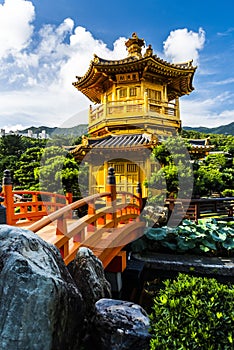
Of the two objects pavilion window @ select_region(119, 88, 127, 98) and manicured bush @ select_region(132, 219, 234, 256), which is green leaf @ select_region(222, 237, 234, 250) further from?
pavilion window @ select_region(119, 88, 127, 98)

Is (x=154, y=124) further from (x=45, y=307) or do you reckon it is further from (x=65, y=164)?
(x=45, y=307)

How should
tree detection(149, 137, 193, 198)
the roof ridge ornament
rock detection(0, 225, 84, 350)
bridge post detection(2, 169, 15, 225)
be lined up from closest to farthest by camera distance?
1. rock detection(0, 225, 84, 350)
2. bridge post detection(2, 169, 15, 225)
3. tree detection(149, 137, 193, 198)
4. the roof ridge ornament

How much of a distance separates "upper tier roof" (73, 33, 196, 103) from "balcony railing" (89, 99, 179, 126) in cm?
131

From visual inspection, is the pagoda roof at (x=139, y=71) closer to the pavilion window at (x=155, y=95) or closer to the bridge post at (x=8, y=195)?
the pavilion window at (x=155, y=95)

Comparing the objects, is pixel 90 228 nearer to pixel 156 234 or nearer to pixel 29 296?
pixel 29 296

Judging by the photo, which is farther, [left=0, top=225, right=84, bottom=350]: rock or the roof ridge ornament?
the roof ridge ornament

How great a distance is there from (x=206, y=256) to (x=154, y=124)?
6652 millimetres

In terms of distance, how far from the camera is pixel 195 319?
77.8 inches

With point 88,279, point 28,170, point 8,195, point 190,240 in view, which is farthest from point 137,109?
point 88,279

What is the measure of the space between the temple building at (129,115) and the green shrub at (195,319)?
8429mm

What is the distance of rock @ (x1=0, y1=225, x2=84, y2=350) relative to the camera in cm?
189

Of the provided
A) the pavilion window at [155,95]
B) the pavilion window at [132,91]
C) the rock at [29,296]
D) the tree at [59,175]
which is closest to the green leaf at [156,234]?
the tree at [59,175]

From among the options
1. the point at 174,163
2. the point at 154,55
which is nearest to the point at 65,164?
the point at 174,163

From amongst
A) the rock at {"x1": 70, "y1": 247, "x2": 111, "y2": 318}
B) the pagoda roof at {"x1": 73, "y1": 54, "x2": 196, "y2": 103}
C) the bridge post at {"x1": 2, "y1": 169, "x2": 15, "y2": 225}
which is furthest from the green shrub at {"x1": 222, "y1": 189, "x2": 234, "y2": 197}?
the rock at {"x1": 70, "y1": 247, "x2": 111, "y2": 318}
